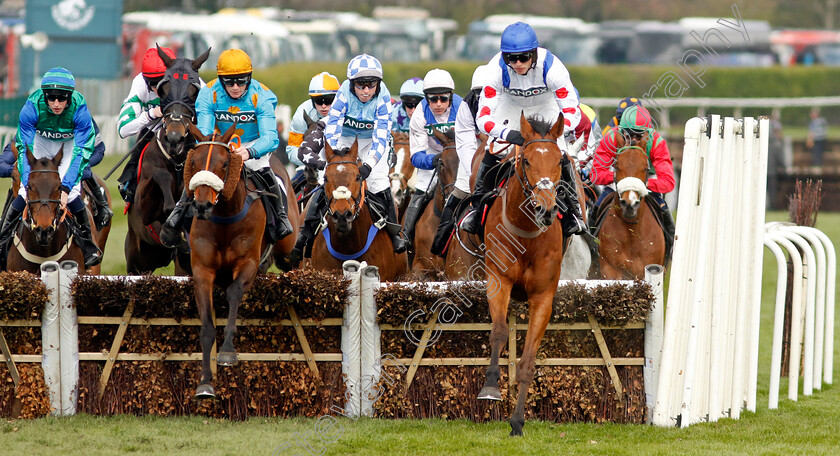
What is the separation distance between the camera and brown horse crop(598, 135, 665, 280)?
791cm

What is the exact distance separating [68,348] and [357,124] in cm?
285

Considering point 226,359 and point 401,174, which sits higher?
point 401,174

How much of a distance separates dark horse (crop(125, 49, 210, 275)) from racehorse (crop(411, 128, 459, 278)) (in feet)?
6.51

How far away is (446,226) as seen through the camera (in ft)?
24.7

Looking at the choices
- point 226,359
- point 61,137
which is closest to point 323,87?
point 61,137

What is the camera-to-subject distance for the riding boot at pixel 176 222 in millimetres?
6559

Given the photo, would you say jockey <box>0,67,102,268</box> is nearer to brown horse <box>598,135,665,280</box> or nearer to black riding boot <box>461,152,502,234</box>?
black riding boot <box>461,152,502,234</box>

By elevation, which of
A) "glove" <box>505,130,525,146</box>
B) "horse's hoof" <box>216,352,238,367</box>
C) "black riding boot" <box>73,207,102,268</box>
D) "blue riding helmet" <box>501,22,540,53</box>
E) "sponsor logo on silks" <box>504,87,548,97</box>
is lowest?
"horse's hoof" <box>216,352,238,367</box>

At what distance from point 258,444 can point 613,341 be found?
2.34 m

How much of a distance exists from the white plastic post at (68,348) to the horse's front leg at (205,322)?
0.82m

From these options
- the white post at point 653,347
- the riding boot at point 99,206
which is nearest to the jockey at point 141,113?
the riding boot at point 99,206

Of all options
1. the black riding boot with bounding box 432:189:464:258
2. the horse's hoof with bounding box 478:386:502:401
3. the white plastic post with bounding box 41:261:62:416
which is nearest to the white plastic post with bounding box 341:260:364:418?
the horse's hoof with bounding box 478:386:502:401

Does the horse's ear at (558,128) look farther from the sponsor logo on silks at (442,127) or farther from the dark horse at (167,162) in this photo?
the sponsor logo on silks at (442,127)

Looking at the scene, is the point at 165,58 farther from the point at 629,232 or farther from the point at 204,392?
the point at 629,232
